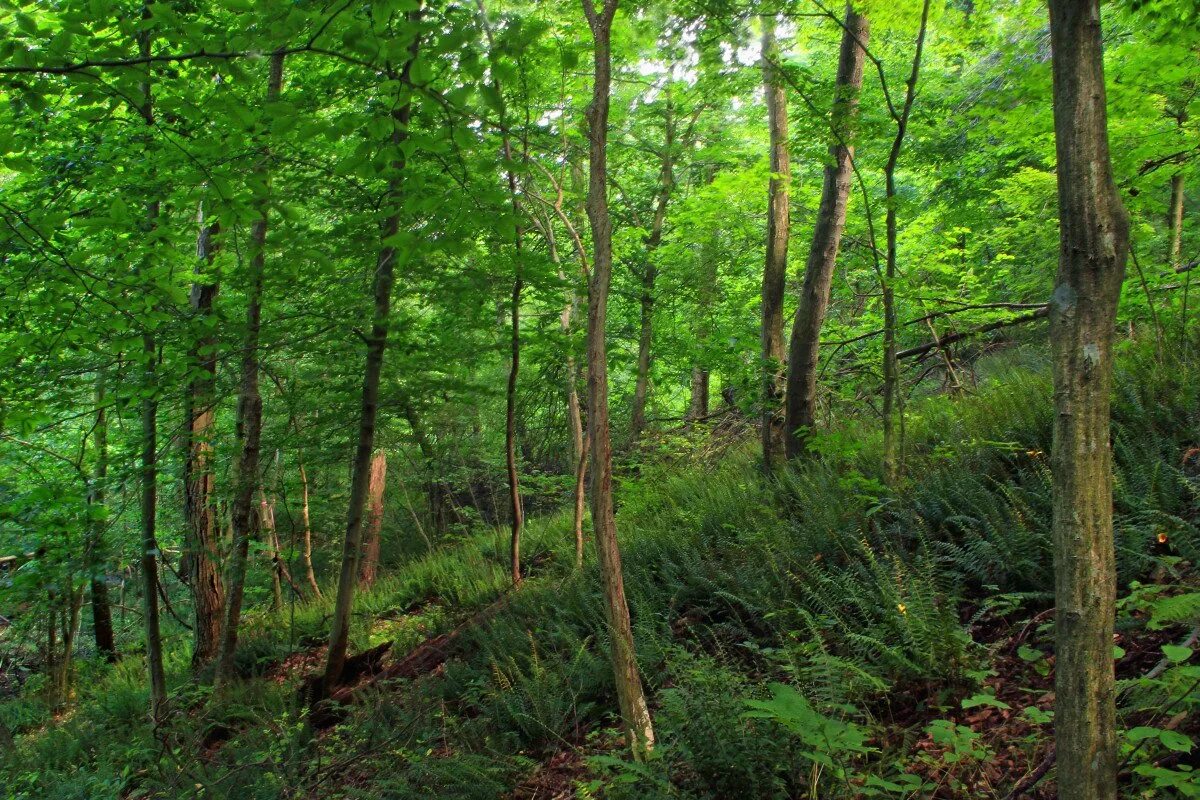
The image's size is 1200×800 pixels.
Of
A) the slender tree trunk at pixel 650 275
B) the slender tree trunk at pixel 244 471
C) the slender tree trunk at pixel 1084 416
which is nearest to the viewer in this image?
the slender tree trunk at pixel 1084 416

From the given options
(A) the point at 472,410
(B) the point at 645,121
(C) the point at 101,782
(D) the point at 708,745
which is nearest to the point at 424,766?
(D) the point at 708,745

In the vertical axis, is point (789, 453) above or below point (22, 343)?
below

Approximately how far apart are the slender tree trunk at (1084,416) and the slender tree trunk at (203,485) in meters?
4.88

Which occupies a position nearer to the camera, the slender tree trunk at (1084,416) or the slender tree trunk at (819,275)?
the slender tree trunk at (1084,416)

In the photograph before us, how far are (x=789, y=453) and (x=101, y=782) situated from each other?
22.2ft

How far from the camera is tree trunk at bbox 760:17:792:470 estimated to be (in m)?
7.86

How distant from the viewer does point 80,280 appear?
407 cm

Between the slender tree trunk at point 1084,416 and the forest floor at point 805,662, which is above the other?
the slender tree trunk at point 1084,416

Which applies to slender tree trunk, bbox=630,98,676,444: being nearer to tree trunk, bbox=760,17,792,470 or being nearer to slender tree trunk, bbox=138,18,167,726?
tree trunk, bbox=760,17,792,470

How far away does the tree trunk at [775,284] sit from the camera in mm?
7859

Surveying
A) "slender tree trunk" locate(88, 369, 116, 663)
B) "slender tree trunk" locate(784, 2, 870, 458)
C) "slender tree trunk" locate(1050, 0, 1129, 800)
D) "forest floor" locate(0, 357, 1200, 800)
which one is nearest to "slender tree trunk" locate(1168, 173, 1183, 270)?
"forest floor" locate(0, 357, 1200, 800)

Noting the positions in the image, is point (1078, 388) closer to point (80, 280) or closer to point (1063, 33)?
point (1063, 33)

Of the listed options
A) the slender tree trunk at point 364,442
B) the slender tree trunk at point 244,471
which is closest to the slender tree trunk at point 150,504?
the slender tree trunk at point 244,471

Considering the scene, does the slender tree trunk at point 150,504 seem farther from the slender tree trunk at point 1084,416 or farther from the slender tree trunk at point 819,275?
the slender tree trunk at point 819,275
